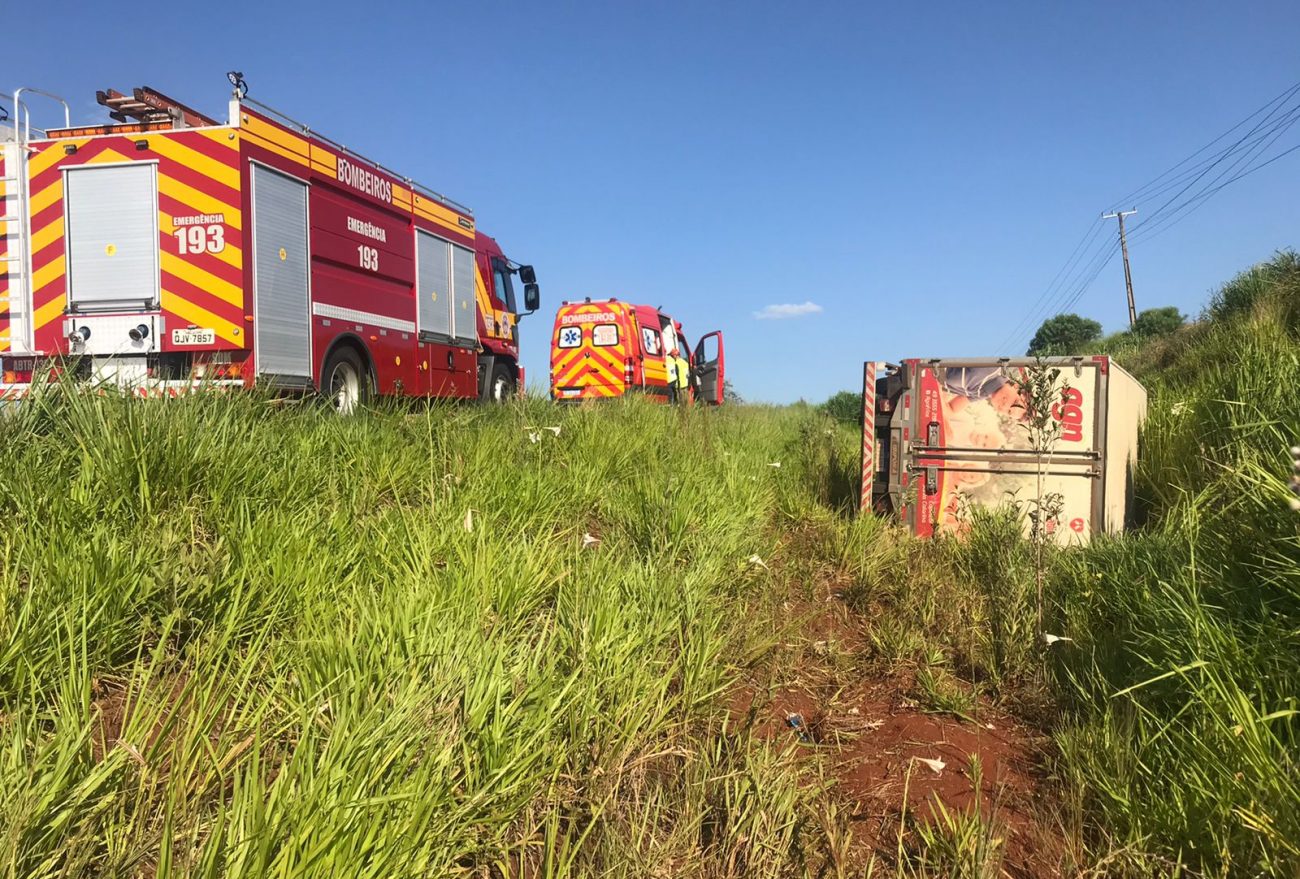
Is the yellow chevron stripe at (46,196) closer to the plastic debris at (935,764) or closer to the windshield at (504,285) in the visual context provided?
the windshield at (504,285)

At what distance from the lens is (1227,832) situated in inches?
77.8

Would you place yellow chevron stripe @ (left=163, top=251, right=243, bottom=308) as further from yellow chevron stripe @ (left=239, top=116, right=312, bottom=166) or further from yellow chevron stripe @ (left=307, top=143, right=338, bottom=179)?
yellow chevron stripe @ (left=307, top=143, right=338, bottom=179)

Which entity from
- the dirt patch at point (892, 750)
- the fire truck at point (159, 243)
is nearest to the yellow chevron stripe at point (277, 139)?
the fire truck at point (159, 243)

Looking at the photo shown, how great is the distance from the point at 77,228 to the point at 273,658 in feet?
25.4

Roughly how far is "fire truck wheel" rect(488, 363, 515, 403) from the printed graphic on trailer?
8.49m

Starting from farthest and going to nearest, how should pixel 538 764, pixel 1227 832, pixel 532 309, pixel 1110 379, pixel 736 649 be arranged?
pixel 532 309 → pixel 1110 379 → pixel 736 649 → pixel 538 764 → pixel 1227 832

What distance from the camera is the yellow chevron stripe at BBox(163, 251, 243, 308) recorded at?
25.0 ft

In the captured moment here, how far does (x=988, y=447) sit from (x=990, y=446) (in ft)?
0.06

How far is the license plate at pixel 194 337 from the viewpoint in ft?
25.0

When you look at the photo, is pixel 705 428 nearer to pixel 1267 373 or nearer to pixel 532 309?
pixel 1267 373

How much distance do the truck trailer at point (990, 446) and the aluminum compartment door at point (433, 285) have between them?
6.84 metres

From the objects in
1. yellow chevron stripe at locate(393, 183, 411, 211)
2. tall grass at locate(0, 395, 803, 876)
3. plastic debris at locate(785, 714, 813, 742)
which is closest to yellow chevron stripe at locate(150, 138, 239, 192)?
yellow chevron stripe at locate(393, 183, 411, 211)

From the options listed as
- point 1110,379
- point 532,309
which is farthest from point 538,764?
point 532,309

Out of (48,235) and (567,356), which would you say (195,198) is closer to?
(48,235)
